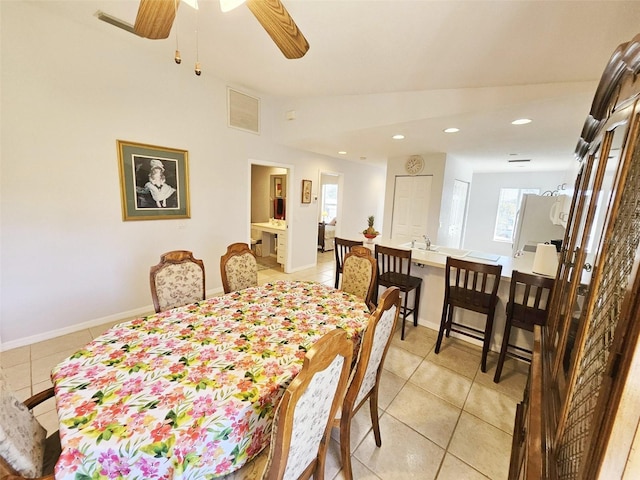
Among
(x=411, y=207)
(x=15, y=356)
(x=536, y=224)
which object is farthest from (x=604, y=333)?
(x=536, y=224)

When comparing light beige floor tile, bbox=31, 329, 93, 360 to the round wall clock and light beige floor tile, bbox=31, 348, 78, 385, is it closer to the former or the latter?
light beige floor tile, bbox=31, 348, 78, 385

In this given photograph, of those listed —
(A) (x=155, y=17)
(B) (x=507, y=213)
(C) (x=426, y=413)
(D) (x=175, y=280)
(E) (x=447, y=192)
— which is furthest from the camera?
(B) (x=507, y=213)

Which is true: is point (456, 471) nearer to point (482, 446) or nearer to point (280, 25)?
point (482, 446)

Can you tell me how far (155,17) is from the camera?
1.39 meters

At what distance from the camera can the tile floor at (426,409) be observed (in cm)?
152

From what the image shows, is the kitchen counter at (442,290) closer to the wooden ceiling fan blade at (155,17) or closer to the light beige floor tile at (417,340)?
the light beige floor tile at (417,340)

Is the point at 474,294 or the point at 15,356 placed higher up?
the point at 474,294

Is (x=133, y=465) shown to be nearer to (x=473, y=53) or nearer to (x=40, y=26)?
(x=473, y=53)

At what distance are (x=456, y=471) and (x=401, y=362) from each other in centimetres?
95

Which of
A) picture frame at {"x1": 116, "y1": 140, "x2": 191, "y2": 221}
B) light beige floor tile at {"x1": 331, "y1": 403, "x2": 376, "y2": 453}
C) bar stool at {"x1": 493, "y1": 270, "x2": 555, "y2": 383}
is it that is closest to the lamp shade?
bar stool at {"x1": 493, "y1": 270, "x2": 555, "y2": 383}

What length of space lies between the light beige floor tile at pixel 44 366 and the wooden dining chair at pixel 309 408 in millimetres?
2337

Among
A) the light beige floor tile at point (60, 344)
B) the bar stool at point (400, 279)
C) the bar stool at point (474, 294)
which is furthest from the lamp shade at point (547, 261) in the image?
the light beige floor tile at point (60, 344)

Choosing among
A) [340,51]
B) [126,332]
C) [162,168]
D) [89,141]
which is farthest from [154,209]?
[340,51]

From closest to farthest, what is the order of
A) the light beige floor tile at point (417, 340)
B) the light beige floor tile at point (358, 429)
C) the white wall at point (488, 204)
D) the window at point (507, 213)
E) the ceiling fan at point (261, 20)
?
the ceiling fan at point (261, 20), the light beige floor tile at point (358, 429), the light beige floor tile at point (417, 340), the white wall at point (488, 204), the window at point (507, 213)
